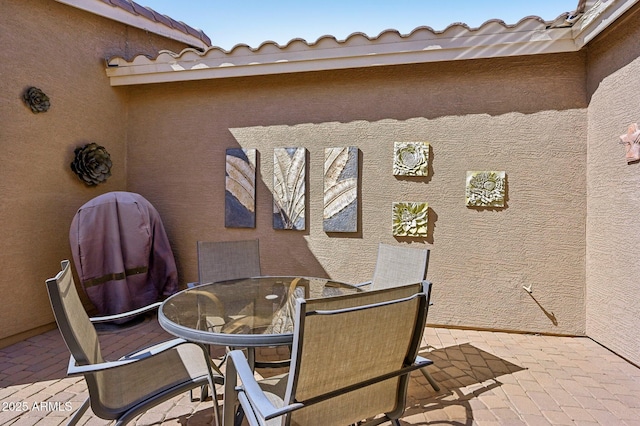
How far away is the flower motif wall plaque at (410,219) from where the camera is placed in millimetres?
4609

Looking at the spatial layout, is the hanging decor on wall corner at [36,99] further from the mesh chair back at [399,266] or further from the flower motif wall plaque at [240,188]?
the mesh chair back at [399,266]

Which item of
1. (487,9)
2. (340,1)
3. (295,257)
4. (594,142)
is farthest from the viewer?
(340,1)

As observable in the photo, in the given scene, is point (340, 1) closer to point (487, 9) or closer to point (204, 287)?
point (487, 9)

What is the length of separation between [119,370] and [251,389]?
1.20 m

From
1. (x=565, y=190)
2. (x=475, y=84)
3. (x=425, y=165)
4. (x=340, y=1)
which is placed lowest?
(x=565, y=190)

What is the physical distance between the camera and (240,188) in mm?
5180

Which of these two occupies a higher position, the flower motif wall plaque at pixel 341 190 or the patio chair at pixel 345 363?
the flower motif wall plaque at pixel 341 190

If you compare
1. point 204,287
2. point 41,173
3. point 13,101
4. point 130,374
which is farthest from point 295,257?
point 13,101

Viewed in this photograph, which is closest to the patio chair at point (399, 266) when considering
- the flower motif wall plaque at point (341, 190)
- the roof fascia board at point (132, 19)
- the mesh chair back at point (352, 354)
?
the flower motif wall plaque at point (341, 190)

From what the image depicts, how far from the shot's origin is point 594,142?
161 inches

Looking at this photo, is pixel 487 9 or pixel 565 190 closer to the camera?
pixel 565 190

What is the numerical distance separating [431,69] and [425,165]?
1.18 meters

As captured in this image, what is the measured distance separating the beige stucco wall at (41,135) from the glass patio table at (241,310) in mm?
2515

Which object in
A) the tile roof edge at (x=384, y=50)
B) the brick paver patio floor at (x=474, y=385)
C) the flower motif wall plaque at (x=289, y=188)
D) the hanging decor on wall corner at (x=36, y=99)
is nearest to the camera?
the brick paver patio floor at (x=474, y=385)
